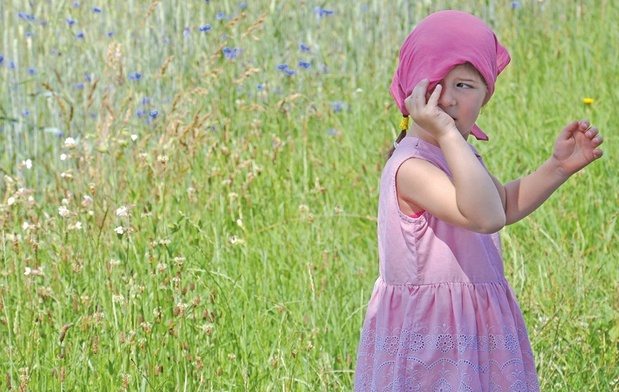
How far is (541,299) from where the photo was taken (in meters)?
3.10

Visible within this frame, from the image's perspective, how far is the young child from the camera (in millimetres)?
1896

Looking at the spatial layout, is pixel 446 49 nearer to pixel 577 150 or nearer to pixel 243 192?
pixel 577 150

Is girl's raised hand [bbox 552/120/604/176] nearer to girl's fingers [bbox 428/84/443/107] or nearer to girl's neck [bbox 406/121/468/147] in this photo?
girl's neck [bbox 406/121/468/147]

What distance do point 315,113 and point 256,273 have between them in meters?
1.57

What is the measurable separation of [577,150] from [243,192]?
5.92ft

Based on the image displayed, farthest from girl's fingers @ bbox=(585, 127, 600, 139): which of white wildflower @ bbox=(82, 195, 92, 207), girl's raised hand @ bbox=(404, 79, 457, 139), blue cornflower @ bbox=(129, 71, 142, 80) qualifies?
blue cornflower @ bbox=(129, 71, 142, 80)

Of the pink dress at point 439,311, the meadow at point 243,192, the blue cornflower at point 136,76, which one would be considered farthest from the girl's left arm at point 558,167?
the blue cornflower at point 136,76

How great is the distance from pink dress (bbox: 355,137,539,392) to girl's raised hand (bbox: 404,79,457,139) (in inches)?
4.6

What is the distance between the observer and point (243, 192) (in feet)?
12.2

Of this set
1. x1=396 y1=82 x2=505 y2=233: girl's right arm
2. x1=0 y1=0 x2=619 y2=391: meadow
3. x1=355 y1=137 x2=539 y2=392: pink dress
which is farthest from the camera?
x1=0 y1=0 x2=619 y2=391: meadow

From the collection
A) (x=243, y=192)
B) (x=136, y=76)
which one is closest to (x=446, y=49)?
(x=243, y=192)

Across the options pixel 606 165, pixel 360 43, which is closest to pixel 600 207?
pixel 606 165

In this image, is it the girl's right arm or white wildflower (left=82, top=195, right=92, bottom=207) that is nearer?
the girl's right arm

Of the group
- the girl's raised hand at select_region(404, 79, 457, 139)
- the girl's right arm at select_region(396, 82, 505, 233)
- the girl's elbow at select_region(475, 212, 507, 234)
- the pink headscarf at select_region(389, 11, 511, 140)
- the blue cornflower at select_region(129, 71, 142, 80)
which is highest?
the pink headscarf at select_region(389, 11, 511, 140)
